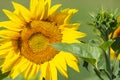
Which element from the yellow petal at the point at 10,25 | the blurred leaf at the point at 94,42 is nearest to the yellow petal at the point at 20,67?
the yellow petal at the point at 10,25

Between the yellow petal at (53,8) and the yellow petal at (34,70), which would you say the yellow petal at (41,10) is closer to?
the yellow petal at (53,8)

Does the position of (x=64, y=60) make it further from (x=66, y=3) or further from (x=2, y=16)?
(x=66, y=3)

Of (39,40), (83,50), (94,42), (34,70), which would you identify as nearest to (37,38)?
(39,40)

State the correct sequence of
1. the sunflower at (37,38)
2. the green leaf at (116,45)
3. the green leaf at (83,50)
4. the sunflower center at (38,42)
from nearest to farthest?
the green leaf at (83,50) → the green leaf at (116,45) → the sunflower at (37,38) → the sunflower center at (38,42)

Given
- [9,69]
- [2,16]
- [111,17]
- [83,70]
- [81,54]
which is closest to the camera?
[81,54]

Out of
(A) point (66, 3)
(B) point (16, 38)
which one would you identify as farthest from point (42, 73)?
(A) point (66, 3)

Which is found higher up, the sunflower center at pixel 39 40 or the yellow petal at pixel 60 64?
the sunflower center at pixel 39 40

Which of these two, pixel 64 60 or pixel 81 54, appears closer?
pixel 81 54

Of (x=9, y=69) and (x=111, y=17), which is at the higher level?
(x=111, y=17)

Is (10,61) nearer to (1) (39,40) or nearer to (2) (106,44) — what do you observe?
(1) (39,40)
